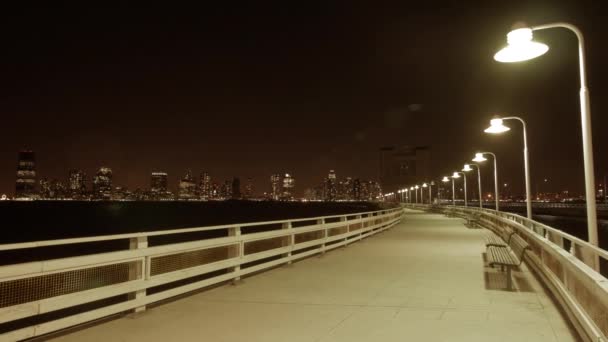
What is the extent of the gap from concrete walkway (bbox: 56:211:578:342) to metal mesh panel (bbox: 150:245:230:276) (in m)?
0.55

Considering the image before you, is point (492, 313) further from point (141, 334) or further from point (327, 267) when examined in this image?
point (327, 267)

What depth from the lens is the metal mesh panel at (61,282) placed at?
6.04m

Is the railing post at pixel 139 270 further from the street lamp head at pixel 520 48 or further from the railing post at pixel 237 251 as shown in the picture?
the street lamp head at pixel 520 48

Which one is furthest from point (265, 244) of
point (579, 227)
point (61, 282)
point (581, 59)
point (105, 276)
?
point (579, 227)

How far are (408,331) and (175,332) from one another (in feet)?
9.51

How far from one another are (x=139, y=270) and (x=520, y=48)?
6825 millimetres

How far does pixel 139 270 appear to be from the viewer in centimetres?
777

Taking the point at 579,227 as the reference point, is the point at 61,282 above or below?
above

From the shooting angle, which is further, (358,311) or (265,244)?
(265,244)

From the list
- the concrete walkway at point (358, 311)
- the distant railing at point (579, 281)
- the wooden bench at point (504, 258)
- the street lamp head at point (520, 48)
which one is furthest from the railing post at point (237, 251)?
the street lamp head at point (520, 48)

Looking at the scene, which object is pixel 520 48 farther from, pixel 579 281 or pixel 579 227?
pixel 579 227

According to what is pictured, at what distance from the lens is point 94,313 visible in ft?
22.6

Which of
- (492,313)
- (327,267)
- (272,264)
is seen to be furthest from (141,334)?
(327,267)

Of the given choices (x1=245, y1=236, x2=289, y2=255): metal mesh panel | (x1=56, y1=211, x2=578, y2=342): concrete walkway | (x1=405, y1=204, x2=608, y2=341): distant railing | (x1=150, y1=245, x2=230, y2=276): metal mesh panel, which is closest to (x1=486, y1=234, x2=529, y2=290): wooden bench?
(x1=56, y1=211, x2=578, y2=342): concrete walkway
